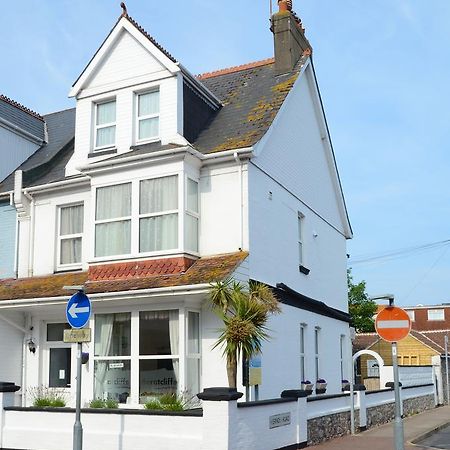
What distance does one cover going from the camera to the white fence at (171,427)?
1171 centimetres

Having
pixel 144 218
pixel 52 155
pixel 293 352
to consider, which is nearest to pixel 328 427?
pixel 293 352

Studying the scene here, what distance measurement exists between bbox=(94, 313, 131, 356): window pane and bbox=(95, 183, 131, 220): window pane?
97.9 inches

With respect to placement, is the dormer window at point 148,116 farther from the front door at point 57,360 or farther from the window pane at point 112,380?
the window pane at point 112,380

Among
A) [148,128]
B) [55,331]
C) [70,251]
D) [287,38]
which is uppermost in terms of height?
[287,38]

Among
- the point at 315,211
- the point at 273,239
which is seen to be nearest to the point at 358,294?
the point at 315,211

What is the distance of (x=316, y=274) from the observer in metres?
21.4

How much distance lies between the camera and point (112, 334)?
54.3 ft

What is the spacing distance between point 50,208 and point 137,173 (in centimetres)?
373

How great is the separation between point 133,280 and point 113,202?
7.45 ft

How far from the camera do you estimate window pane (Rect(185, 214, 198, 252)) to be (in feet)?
53.8

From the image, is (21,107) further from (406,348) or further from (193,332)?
(406,348)

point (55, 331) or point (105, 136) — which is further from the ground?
point (105, 136)

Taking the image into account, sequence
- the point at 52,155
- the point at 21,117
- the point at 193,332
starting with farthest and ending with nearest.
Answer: the point at 21,117 → the point at 52,155 → the point at 193,332

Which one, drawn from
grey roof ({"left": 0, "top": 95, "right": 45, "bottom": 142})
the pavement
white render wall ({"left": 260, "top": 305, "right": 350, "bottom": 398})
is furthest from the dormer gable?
the pavement
